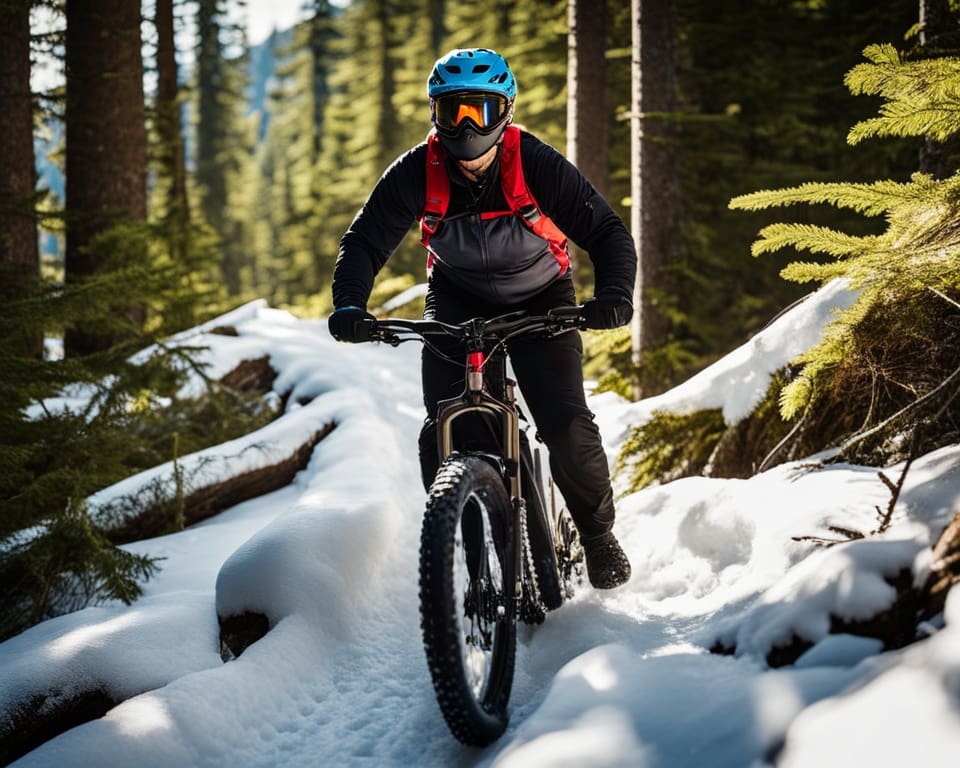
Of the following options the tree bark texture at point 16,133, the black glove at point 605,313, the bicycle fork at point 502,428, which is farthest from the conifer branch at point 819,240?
the tree bark texture at point 16,133

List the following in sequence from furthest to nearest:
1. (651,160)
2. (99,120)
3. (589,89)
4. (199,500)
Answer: (589,89) < (99,120) < (651,160) < (199,500)

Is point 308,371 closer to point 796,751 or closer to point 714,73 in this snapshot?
point 714,73

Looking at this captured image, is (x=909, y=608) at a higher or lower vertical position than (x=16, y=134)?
lower

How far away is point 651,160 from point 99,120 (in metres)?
7.23

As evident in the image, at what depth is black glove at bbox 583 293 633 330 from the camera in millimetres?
3008

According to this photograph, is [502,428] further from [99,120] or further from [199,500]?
[99,120]

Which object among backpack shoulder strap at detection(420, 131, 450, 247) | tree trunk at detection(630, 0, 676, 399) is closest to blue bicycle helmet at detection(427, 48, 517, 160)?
backpack shoulder strap at detection(420, 131, 450, 247)

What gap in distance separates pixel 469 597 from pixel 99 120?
30.4 ft

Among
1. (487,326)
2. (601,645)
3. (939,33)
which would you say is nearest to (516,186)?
(487,326)

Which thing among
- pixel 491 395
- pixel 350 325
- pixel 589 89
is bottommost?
pixel 491 395

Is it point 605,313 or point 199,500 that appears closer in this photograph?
point 605,313

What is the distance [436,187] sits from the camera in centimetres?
351

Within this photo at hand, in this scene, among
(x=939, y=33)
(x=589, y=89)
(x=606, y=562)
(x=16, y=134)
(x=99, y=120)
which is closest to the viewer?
(x=606, y=562)

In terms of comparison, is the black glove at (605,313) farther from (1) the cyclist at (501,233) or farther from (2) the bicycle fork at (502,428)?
(2) the bicycle fork at (502,428)
